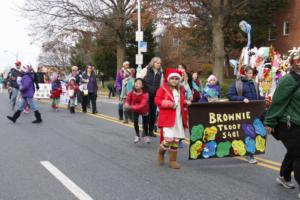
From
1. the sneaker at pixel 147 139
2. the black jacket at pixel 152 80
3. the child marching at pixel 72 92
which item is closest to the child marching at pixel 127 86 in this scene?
the black jacket at pixel 152 80

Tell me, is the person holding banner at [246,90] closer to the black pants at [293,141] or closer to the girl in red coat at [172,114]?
the girl in red coat at [172,114]

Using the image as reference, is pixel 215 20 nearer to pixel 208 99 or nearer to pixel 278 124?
pixel 208 99

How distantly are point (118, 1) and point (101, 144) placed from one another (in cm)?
2784

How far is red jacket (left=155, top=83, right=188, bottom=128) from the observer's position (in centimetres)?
722

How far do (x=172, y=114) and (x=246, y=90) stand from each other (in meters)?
1.49

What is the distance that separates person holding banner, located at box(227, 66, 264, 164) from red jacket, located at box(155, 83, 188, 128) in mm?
1001

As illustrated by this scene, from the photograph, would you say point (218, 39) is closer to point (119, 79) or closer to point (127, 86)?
point (119, 79)

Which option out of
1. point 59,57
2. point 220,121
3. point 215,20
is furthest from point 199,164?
point 59,57

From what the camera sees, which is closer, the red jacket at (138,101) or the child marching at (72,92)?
the red jacket at (138,101)

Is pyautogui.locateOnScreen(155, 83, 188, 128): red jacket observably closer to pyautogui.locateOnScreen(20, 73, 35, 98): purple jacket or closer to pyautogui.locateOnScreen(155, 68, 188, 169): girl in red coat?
pyautogui.locateOnScreen(155, 68, 188, 169): girl in red coat

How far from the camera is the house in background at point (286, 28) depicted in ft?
132

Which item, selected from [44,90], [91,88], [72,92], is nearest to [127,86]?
[91,88]

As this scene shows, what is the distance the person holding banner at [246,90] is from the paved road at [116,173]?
111cm

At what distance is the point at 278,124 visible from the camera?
18.6ft
